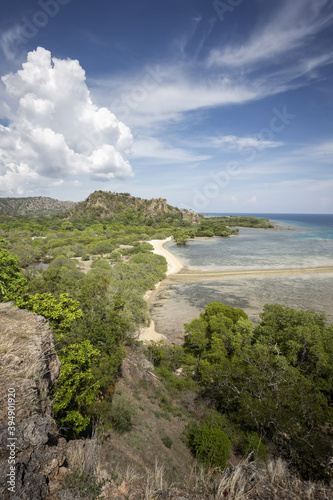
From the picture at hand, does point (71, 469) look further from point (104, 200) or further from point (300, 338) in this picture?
point (104, 200)

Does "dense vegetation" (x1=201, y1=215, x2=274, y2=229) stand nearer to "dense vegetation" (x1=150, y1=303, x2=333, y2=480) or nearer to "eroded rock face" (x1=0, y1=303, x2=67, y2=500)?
"dense vegetation" (x1=150, y1=303, x2=333, y2=480)

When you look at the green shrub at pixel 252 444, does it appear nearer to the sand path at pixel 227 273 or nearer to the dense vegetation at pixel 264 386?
the dense vegetation at pixel 264 386

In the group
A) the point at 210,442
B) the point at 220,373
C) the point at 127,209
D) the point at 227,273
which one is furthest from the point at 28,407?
the point at 127,209

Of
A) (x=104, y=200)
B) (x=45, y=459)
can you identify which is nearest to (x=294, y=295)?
(x=45, y=459)

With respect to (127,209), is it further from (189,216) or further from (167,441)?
(167,441)

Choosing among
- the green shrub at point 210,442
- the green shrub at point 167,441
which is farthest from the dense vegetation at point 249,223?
the green shrub at point 167,441

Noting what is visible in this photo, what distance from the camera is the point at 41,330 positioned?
25.6ft

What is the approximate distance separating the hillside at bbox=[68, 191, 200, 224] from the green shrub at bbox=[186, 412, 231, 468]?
452 ft

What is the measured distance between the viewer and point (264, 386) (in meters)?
12.4

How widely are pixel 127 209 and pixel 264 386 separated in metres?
167

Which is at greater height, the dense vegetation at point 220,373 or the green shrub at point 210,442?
the dense vegetation at point 220,373

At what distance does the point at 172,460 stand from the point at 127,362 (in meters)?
6.77

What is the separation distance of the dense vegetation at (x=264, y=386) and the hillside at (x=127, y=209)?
433 ft

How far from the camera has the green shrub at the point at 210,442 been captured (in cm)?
982
